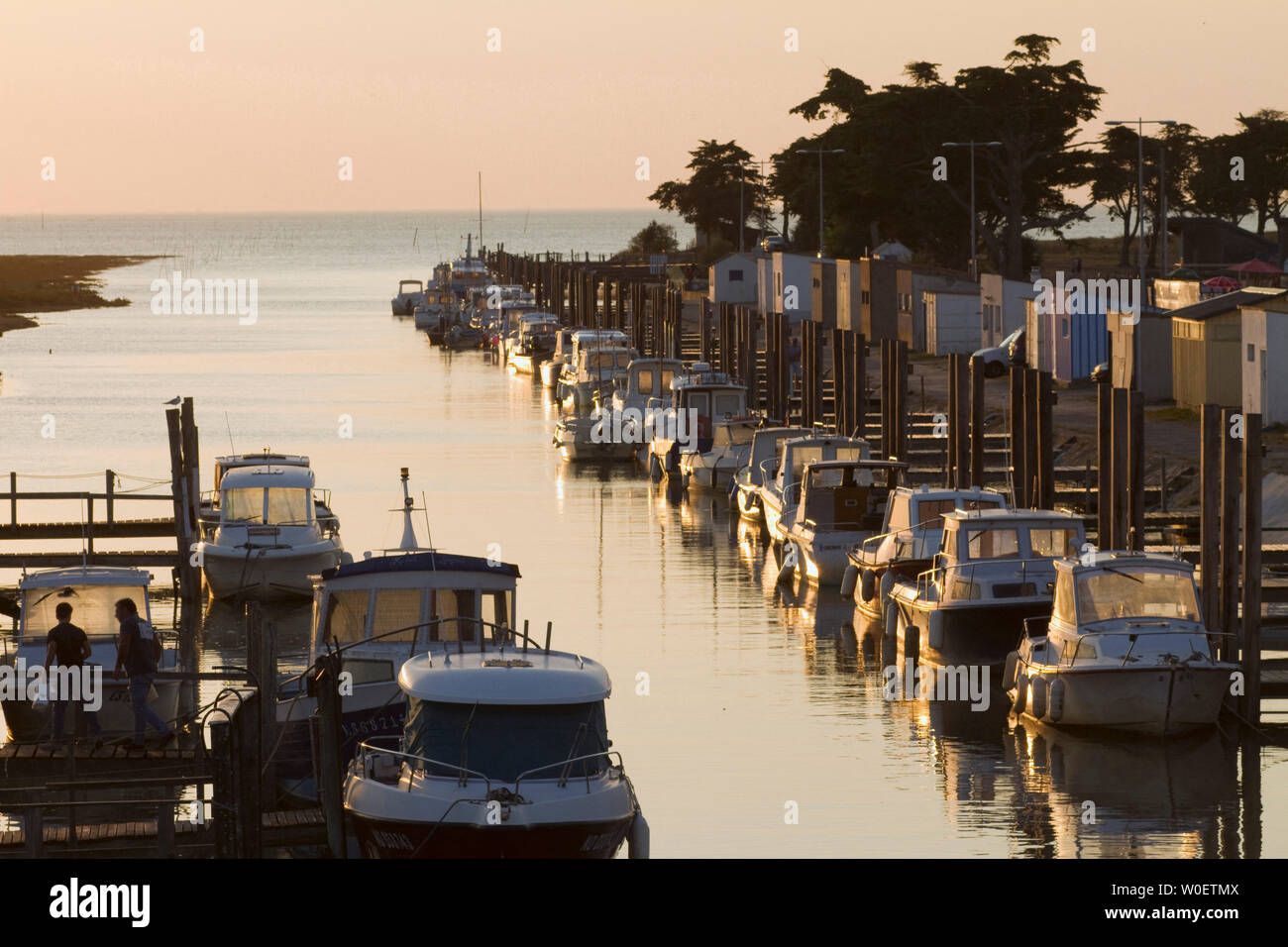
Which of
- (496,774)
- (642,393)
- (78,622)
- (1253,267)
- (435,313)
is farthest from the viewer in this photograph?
(435,313)

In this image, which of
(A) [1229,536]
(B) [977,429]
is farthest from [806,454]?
(A) [1229,536]

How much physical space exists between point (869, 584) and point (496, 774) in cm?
1642

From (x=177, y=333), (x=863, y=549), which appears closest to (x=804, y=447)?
(x=863, y=549)

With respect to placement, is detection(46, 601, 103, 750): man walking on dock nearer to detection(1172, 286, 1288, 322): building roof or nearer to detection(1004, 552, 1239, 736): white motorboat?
detection(1004, 552, 1239, 736): white motorboat

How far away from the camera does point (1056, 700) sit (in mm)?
25766

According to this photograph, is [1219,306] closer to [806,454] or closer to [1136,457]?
[806,454]

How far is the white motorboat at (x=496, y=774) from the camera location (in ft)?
59.6

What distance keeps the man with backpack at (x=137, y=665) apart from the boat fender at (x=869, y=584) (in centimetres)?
1392

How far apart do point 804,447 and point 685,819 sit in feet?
70.6

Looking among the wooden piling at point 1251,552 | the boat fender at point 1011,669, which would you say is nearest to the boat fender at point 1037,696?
the boat fender at point 1011,669

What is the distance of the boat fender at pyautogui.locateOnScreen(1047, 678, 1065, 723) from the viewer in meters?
25.7

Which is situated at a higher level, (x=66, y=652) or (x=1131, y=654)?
(x=66, y=652)

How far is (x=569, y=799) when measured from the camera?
1827 centimetres
